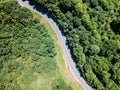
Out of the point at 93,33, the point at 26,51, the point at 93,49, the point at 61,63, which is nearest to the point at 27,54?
the point at 26,51

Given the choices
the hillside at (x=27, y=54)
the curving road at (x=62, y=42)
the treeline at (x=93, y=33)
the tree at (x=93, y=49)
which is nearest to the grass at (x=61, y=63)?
the hillside at (x=27, y=54)

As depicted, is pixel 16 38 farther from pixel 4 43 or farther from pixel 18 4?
pixel 18 4

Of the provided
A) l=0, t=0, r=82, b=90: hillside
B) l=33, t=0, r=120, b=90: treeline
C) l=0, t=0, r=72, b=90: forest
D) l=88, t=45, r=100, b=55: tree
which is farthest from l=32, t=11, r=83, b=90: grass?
l=88, t=45, r=100, b=55: tree

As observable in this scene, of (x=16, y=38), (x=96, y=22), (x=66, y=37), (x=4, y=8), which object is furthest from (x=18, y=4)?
(x=96, y=22)

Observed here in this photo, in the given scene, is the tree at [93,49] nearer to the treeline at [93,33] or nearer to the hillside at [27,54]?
the treeline at [93,33]

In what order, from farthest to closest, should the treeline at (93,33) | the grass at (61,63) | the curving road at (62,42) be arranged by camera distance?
the curving road at (62,42) → the grass at (61,63) → the treeline at (93,33)
